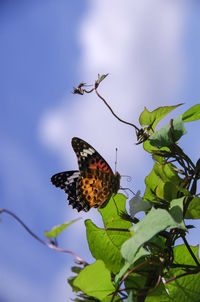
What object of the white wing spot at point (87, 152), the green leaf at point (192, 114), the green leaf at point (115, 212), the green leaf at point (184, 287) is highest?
the white wing spot at point (87, 152)

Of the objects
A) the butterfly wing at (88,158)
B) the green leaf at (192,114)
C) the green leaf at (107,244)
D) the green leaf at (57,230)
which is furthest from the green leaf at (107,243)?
the butterfly wing at (88,158)

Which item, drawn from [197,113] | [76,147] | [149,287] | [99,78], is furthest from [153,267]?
[76,147]

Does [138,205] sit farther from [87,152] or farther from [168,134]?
[87,152]

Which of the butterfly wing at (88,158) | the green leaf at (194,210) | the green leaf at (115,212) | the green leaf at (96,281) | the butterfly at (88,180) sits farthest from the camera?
the butterfly wing at (88,158)

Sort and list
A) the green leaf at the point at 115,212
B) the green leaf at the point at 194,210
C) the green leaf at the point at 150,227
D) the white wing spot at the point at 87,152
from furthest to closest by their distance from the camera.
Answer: the white wing spot at the point at 87,152 → the green leaf at the point at 115,212 → the green leaf at the point at 194,210 → the green leaf at the point at 150,227

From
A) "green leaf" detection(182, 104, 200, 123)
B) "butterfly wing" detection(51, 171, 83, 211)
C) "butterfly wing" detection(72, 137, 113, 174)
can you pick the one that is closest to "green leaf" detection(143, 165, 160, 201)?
"green leaf" detection(182, 104, 200, 123)

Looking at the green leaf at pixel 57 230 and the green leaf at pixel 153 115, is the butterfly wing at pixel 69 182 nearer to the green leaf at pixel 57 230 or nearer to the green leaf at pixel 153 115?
the green leaf at pixel 153 115
